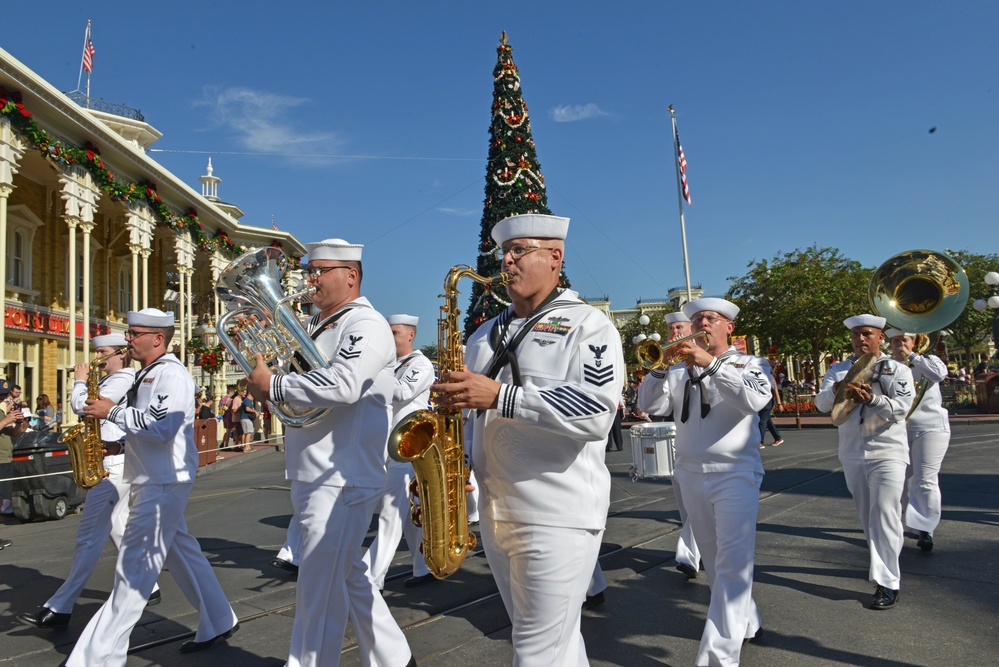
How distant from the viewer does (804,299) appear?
31156 mm

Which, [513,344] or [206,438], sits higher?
[513,344]

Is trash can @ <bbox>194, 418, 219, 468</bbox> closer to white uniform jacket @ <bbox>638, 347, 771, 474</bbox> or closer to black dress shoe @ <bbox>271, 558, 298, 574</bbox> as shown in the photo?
black dress shoe @ <bbox>271, 558, 298, 574</bbox>

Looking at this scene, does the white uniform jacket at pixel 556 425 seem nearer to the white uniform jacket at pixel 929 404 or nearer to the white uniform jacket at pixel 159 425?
the white uniform jacket at pixel 159 425

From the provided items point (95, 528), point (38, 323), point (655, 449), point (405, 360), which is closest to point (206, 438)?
point (38, 323)

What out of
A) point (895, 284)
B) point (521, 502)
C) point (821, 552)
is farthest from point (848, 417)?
point (521, 502)

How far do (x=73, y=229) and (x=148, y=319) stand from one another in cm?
1501

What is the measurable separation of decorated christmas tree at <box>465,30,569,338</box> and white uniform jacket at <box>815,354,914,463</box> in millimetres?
14547

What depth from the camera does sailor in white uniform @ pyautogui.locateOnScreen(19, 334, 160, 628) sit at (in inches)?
201

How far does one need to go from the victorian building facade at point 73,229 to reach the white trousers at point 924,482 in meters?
12.5

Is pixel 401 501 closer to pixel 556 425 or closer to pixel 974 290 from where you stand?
pixel 556 425

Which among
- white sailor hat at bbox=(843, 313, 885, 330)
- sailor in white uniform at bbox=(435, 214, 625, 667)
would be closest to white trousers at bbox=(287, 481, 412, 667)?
sailor in white uniform at bbox=(435, 214, 625, 667)

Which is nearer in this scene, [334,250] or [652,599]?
[334,250]

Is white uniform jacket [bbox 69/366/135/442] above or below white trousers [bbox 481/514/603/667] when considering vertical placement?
above

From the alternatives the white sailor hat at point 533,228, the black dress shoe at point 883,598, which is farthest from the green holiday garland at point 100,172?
the black dress shoe at point 883,598
